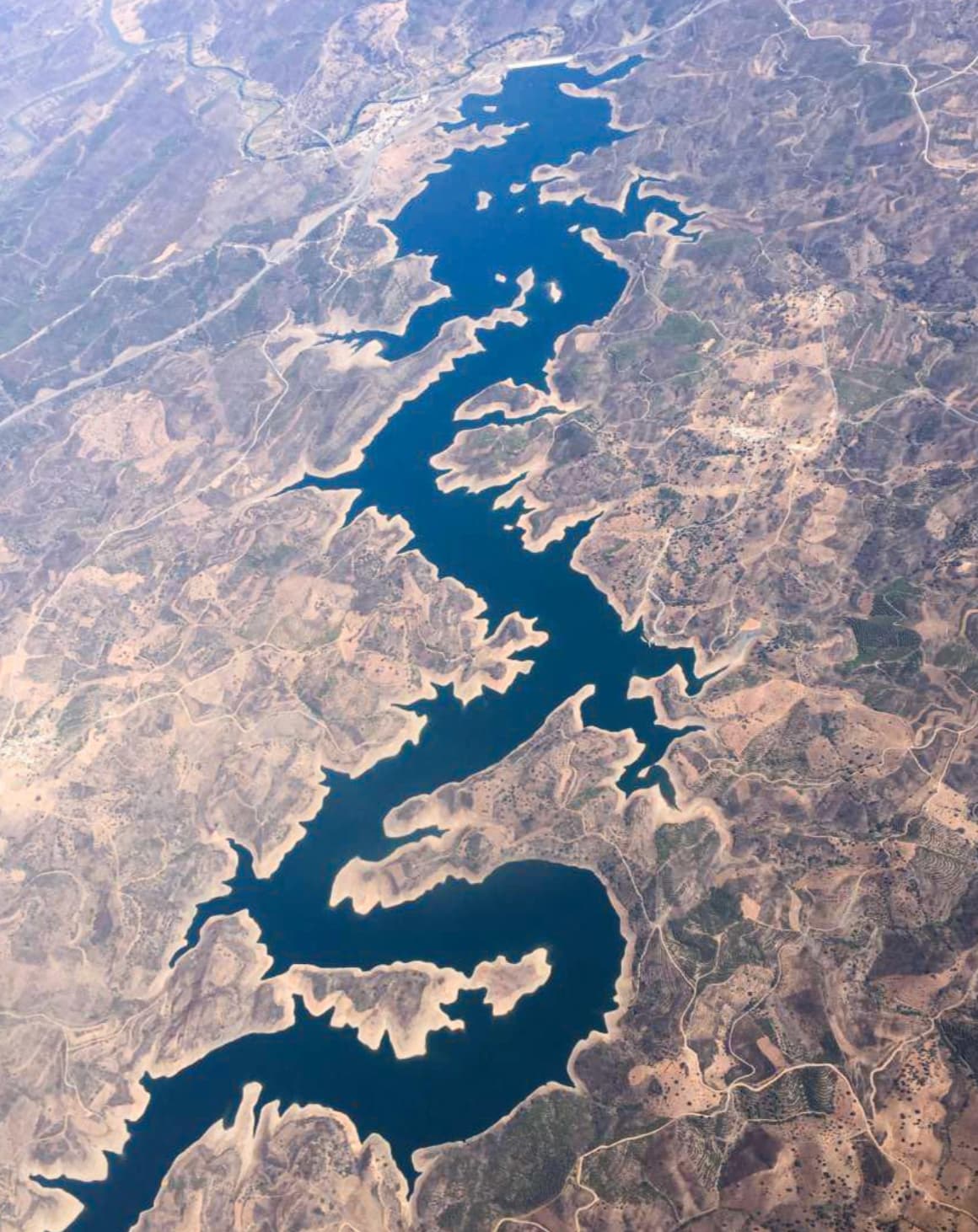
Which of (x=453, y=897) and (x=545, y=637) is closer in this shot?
(x=453, y=897)

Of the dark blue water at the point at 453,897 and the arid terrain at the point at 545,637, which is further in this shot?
the dark blue water at the point at 453,897

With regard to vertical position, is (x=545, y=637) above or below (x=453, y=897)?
above

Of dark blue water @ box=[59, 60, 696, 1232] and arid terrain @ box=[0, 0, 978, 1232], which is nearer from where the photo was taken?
arid terrain @ box=[0, 0, 978, 1232]

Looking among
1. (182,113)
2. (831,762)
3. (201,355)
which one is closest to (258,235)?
(201,355)
